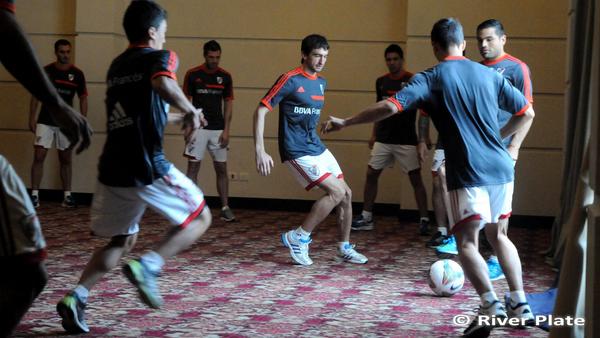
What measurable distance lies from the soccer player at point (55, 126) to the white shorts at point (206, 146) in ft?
5.46

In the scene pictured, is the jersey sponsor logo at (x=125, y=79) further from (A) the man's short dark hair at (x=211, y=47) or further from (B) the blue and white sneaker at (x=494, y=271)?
(A) the man's short dark hair at (x=211, y=47)

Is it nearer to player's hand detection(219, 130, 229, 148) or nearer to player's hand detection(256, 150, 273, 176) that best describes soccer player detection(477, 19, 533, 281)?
player's hand detection(256, 150, 273, 176)

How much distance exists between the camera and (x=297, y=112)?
688 centimetres

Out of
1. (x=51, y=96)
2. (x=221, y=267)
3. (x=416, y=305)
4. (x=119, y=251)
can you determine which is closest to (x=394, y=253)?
(x=221, y=267)

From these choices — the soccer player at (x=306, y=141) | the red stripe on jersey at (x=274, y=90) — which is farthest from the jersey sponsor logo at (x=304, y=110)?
the red stripe on jersey at (x=274, y=90)

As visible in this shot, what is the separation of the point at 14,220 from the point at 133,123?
4.75 ft

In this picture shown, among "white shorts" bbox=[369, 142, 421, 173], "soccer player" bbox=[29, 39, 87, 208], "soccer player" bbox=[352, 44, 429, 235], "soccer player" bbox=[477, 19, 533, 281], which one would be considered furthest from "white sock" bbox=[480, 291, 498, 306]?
"soccer player" bbox=[29, 39, 87, 208]

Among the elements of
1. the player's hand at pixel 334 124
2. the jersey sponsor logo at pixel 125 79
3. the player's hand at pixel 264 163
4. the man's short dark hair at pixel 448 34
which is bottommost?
the player's hand at pixel 264 163

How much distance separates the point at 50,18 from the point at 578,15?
6937mm

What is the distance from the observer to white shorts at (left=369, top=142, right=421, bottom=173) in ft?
30.6

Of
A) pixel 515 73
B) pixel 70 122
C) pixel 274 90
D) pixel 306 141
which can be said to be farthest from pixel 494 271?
pixel 70 122

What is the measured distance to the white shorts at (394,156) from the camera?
931 centimetres

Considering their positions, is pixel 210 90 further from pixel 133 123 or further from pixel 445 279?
pixel 133 123

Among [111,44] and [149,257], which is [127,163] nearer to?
[149,257]
